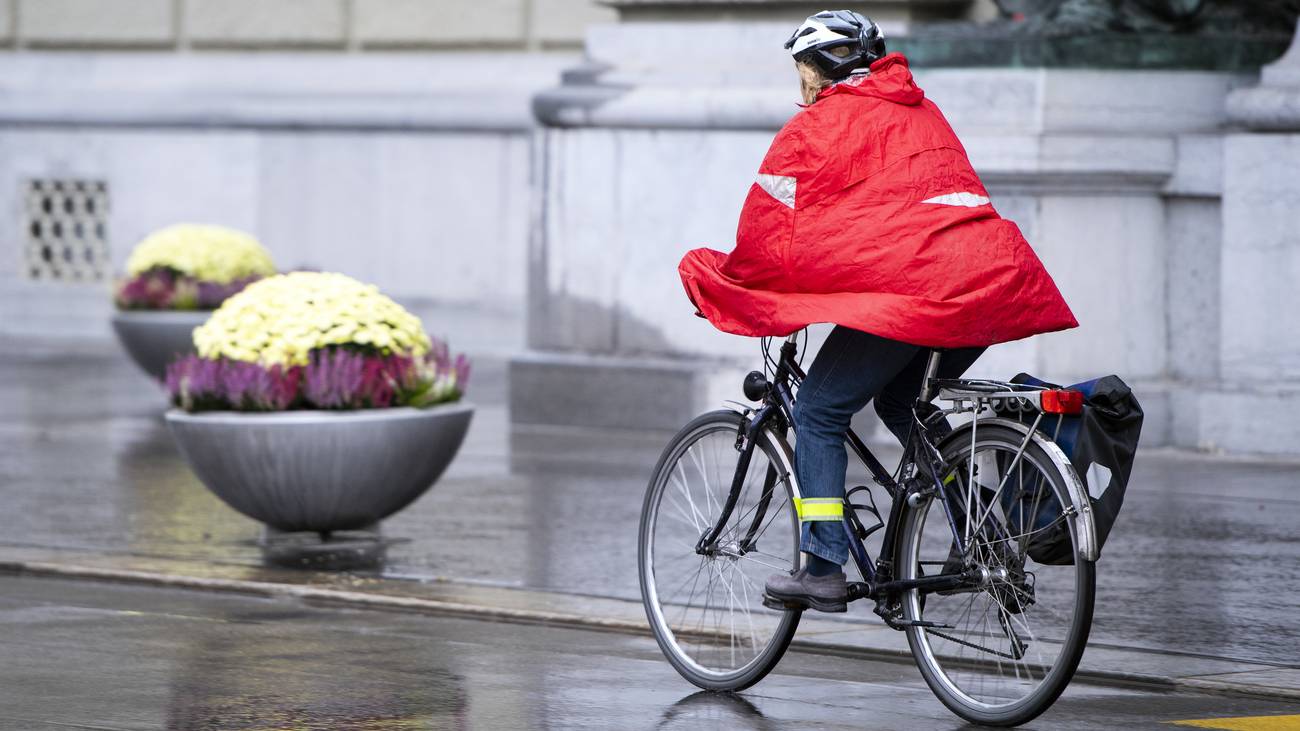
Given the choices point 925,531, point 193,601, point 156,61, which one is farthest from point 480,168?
point 925,531

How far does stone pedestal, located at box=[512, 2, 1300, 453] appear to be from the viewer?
1198 cm

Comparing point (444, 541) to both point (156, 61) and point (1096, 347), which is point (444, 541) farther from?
point (156, 61)

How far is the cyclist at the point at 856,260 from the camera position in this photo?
19.3ft

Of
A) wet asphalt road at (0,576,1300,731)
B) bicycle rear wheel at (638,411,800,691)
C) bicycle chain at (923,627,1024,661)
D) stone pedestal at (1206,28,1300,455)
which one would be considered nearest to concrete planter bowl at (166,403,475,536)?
wet asphalt road at (0,576,1300,731)

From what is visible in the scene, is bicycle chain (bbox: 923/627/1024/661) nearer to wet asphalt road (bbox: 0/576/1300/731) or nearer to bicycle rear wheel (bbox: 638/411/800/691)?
wet asphalt road (bbox: 0/576/1300/731)

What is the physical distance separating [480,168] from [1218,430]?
7892 millimetres

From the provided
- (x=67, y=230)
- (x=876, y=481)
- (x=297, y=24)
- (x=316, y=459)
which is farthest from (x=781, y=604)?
(x=67, y=230)

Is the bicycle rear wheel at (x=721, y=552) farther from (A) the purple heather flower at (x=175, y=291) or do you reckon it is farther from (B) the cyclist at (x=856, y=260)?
(A) the purple heather flower at (x=175, y=291)

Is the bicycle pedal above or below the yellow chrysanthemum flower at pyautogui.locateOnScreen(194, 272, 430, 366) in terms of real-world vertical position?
below

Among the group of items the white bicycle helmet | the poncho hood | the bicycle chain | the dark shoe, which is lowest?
the bicycle chain

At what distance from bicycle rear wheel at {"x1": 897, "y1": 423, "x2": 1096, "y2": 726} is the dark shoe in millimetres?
170

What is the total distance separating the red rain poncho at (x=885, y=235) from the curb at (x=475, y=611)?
1.16m

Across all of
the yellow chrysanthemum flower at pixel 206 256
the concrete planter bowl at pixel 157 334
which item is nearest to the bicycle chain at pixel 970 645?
the concrete planter bowl at pixel 157 334

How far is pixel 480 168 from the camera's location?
18.2 m
